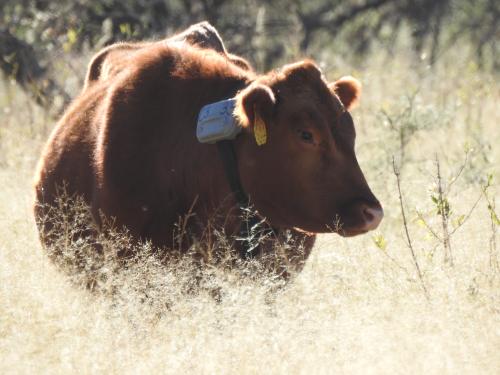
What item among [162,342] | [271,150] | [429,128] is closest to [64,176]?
[271,150]

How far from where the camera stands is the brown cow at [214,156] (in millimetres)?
5570

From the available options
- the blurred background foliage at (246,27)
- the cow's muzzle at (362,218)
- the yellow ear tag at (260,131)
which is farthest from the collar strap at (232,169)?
the blurred background foliage at (246,27)

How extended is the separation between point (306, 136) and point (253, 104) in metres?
0.31

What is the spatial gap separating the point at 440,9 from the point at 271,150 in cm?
1058

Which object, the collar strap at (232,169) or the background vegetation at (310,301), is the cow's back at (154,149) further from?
the background vegetation at (310,301)

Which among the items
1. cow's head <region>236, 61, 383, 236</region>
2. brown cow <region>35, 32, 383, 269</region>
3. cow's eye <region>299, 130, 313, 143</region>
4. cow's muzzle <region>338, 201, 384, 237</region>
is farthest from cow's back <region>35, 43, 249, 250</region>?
cow's muzzle <region>338, 201, 384, 237</region>

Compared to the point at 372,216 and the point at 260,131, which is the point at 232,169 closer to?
the point at 260,131

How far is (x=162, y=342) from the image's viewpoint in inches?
193

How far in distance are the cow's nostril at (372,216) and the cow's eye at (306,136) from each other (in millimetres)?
449

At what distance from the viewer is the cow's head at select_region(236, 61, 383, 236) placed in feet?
18.2

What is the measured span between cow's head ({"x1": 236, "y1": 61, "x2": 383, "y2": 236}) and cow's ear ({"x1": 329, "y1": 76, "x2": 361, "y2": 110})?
46 cm

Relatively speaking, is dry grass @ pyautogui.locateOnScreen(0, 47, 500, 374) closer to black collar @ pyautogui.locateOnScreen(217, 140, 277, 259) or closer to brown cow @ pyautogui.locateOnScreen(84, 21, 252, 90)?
black collar @ pyautogui.locateOnScreen(217, 140, 277, 259)

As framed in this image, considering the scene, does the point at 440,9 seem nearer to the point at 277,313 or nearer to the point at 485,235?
the point at 485,235

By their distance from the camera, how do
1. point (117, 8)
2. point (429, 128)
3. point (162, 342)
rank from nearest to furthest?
1. point (162, 342)
2. point (429, 128)
3. point (117, 8)
